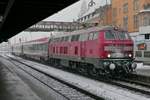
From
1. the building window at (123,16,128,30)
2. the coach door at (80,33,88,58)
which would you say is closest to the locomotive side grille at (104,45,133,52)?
the coach door at (80,33,88,58)

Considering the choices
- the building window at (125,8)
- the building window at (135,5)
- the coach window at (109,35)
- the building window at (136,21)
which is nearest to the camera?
the coach window at (109,35)

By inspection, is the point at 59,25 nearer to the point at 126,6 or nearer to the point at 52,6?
the point at 126,6

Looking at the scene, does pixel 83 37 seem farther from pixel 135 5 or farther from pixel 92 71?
pixel 135 5

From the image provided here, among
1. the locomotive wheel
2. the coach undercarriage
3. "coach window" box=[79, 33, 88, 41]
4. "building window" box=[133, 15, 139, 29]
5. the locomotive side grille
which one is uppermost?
"building window" box=[133, 15, 139, 29]

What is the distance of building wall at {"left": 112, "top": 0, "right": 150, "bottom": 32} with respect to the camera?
67.2m

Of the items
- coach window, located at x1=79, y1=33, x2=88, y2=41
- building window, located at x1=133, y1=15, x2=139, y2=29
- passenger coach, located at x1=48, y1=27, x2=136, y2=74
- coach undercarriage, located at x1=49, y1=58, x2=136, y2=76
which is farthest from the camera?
building window, located at x1=133, y1=15, x2=139, y2=29

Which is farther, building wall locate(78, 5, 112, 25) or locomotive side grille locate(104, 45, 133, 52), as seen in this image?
building wall locate(78, 5, 112, 25)

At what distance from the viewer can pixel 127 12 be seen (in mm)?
72625

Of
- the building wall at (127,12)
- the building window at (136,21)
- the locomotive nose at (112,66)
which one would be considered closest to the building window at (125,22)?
the building wall at (127,12)

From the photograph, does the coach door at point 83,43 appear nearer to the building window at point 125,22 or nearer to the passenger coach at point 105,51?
the passenger coach at point 105,51

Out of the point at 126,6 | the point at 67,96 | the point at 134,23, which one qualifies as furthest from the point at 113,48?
the point at 126,6

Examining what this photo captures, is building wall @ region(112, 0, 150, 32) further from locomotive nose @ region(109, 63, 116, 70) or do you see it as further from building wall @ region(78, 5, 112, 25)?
locomotive nose @ region(109, 63, 116, 70)

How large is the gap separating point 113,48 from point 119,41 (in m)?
0.69

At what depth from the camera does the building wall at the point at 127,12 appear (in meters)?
67.2
